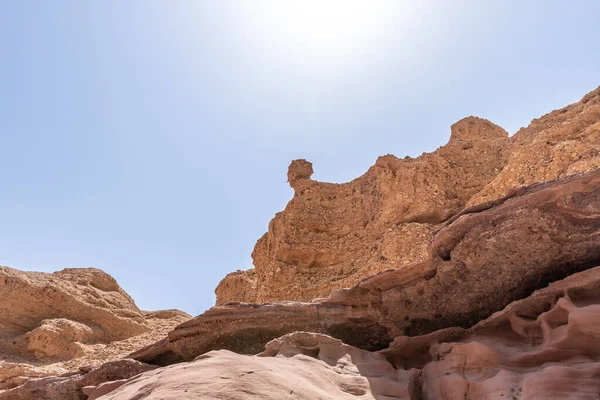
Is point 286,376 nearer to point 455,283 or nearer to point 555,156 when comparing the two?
point 455,283

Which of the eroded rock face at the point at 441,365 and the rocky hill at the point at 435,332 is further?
the rocky hill at the point at 435,332

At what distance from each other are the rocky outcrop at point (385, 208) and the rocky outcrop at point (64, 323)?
15.7 ft

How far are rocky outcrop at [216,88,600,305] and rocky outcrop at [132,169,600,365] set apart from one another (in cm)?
888

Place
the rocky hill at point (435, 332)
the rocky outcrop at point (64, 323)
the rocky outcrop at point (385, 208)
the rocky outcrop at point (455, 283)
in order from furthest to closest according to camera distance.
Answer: the rocky outcrop at point (64, 323)
the rocky outcrop at point (385, 208)
the rocky outcrop at point (455, 283)
the rocky hill at point (435, 332)

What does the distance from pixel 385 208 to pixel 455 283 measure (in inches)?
528

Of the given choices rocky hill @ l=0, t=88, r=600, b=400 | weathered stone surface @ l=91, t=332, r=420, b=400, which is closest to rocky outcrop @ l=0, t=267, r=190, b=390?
rocky hill @ l=0, t=88, r=600, b=400

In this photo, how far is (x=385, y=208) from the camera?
63.2 ft

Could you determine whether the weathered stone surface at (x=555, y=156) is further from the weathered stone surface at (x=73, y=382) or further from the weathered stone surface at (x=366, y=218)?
the weathered stone surface at (x=73, y=382)

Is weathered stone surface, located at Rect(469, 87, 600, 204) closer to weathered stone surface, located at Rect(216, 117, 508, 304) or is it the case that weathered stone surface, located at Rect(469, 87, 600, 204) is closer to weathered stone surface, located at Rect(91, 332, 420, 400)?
weathered stone surface, located at Rect(216, 117, 508, 304)

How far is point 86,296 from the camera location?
A: 839 inches

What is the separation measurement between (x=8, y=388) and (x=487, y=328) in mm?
7284

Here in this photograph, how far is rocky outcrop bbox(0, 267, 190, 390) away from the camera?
659 inches

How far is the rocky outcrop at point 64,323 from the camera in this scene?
54.9 feet

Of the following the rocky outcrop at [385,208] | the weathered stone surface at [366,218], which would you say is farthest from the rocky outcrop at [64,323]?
the weathered stone surface at [366,218]
